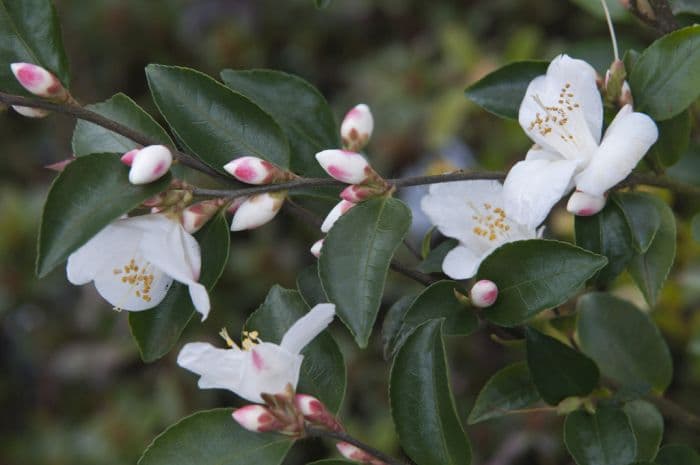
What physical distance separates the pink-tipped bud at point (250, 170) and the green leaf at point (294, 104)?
130mm

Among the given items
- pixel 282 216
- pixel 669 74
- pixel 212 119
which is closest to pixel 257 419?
pixel 212 119

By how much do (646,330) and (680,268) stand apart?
0.75 m

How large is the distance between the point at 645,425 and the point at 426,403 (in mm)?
315

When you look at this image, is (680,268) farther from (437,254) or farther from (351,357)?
(437,254)

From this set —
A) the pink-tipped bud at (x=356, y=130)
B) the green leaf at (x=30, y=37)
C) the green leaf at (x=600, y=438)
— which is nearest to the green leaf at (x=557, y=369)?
the green leaf at (x=600, y=438)

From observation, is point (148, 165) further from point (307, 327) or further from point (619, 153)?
point (619, 153)

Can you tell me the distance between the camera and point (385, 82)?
7.91 feet

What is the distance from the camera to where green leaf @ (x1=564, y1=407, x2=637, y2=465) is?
2.95ft

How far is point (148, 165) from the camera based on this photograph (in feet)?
2.47

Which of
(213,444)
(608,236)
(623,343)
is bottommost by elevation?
(623,343)

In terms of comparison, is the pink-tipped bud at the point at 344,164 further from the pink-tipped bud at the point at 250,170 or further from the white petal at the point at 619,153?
the white petal at the point at 619,153

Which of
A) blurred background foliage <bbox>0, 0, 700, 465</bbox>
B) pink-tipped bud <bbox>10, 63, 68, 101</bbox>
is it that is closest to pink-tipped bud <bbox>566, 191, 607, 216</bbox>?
pink-tipped bud <bbox>10, 63, 68, 101</bbox>

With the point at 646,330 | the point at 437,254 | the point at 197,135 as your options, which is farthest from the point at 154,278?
the point at 646,330

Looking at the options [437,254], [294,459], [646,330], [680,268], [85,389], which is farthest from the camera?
[85,389]
